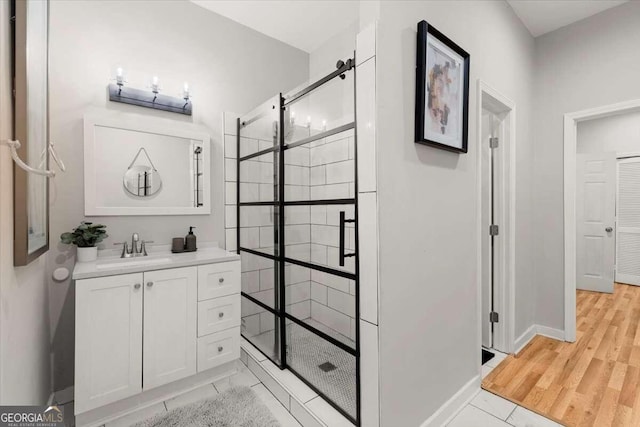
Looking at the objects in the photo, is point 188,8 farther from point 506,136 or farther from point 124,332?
point 506,136

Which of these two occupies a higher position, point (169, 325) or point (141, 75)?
point (141, 75)

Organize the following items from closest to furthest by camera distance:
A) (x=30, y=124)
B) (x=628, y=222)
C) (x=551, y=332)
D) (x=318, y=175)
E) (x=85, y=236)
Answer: (x=30, y=124), (x=85, y=236), (x=318, y=175), (x=551, y=332), (x=628, y=222)

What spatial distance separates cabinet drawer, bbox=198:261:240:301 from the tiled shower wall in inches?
10.0

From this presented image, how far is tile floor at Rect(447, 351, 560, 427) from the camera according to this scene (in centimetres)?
159

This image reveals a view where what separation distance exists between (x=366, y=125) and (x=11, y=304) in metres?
1.47

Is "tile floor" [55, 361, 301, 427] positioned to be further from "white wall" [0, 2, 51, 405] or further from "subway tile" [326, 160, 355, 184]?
"subway tile" [326, 160, 355, 184]

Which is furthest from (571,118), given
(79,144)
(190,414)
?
(79,144)

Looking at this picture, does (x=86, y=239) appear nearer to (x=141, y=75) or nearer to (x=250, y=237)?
(x=250, y=237)

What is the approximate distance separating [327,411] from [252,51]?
2934mm

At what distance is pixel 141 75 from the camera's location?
210 cm

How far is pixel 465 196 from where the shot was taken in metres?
1.79

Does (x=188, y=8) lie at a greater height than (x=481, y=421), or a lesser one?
greater

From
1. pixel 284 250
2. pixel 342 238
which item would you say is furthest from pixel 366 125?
pixel 284 250

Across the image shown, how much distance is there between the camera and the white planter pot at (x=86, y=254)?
1.77 metres
